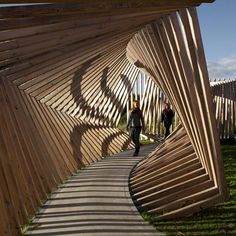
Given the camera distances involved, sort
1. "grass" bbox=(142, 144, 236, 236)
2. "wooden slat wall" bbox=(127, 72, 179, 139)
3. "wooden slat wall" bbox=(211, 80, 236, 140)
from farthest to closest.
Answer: "wooden slat wall" bbox=(127, 72, 179, 139), "wooden slat wall" bbox=(211, 80, 236, 140), "grass" bbox=(142, 144, 236, 236)

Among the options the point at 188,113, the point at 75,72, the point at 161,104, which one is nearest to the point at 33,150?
the point at 188,113

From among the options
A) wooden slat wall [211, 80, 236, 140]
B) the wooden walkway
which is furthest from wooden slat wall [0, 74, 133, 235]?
wooden slat wall [211, 80, 236, 140]

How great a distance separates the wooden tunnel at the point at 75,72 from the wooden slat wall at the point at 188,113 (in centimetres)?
1

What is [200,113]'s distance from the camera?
582 centimetres

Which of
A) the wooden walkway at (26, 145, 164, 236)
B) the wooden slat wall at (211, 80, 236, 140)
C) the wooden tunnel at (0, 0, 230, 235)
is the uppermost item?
the wooden tunnel at (0, 0, 230, 235)

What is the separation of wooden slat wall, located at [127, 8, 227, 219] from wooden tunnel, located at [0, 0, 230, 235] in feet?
0.04

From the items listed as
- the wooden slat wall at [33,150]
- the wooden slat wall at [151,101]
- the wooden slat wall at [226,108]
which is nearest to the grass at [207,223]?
the wooden slat wall at [33,150]

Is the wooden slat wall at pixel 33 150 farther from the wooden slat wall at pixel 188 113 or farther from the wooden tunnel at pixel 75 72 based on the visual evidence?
the wooden slat wall at pixel 188 113

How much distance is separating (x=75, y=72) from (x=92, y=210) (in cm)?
364

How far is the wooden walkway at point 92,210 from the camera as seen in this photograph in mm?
5242

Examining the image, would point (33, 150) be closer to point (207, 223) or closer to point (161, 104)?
point (207, 223)

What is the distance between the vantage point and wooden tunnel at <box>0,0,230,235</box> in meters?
4.83

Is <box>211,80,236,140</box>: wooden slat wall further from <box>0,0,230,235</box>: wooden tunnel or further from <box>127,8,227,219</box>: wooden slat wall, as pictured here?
<box>127,8,227,219</box>: wooden slat wall

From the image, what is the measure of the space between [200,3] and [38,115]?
4.11m
